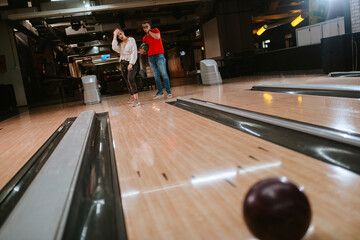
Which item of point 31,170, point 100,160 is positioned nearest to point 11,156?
point 31,170

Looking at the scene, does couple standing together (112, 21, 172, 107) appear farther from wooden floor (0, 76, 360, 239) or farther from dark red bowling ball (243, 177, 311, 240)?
dark red bowling ball (243, 177, 311, 240)

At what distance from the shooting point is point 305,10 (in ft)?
46.4

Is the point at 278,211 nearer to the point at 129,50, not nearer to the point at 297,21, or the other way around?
the point at 129,50

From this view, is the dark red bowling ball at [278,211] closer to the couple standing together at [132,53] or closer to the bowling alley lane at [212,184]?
the bowling alley lane at [212,184]

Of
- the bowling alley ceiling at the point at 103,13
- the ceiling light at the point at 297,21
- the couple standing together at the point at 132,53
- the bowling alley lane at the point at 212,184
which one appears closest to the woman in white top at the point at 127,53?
the couple standing together at the point at 132,53

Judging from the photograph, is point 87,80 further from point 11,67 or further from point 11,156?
point 11,156

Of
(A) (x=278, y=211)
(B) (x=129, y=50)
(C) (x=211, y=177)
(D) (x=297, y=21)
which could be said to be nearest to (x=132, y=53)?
A: (B) (x=129, y=50)

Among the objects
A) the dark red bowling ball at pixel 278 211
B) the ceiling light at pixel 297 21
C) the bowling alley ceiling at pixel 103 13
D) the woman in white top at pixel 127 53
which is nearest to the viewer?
the dark red bowling ball at pixel 278 211

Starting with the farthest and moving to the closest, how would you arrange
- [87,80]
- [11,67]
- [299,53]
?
[11,67], [299,53], [87,80]

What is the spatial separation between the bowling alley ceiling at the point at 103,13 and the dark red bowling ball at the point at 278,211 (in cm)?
873

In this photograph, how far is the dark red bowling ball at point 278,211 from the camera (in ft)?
2.30

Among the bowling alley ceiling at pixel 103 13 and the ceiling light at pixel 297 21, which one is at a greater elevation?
the bowling alley ceiling at pixel 103 13

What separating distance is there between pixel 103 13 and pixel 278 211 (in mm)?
10481

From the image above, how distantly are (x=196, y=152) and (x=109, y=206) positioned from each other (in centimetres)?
78
